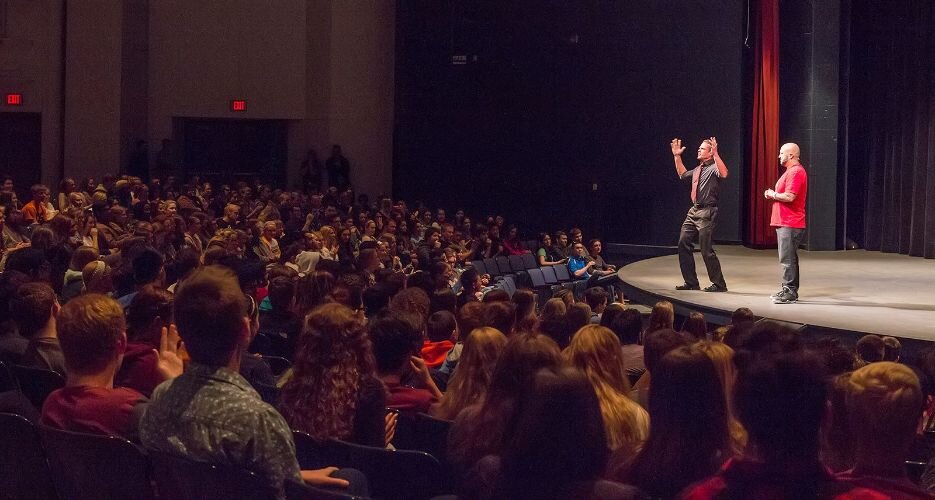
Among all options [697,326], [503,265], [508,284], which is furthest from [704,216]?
[697,326]

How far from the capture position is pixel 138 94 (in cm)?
1769

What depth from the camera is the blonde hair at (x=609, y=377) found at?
347cm

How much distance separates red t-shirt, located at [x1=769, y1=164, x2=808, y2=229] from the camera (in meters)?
8.78

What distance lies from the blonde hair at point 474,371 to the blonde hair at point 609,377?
0.25m

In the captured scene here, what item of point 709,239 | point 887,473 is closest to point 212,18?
point 709,239

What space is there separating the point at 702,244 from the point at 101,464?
7304mm

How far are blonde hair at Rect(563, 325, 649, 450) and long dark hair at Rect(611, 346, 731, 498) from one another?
2.60 feet

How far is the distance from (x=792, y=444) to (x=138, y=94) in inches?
658

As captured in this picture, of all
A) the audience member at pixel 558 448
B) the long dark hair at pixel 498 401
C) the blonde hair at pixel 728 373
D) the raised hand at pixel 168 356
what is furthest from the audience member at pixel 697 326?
the audience member at pixel 558 448

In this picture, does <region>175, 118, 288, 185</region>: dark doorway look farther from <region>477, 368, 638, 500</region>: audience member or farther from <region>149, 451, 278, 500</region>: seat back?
<region>477, 368, 638, 500</region>: audience member

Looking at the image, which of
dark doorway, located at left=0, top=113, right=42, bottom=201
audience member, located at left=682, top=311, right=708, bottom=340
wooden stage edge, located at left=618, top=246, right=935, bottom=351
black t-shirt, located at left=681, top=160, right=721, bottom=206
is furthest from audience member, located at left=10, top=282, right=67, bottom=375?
dark doorway, located at left=0, top=113, right=42, bottom=201

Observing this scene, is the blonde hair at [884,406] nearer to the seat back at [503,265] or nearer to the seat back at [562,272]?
the seat back at [503,265]

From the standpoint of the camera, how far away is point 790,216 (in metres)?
8.86

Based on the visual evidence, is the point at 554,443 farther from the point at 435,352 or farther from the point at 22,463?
the point at 435,352
